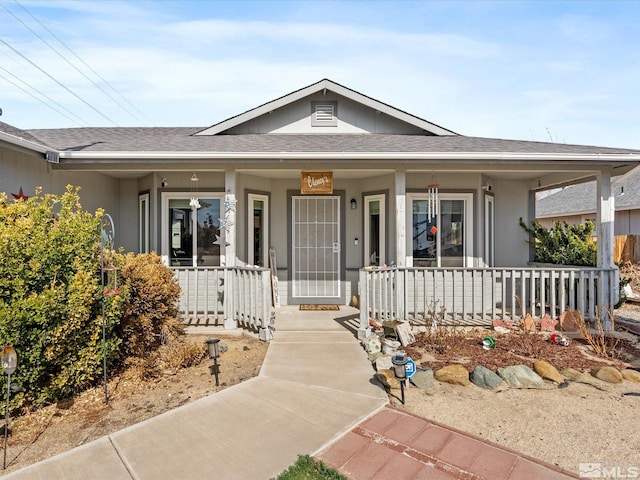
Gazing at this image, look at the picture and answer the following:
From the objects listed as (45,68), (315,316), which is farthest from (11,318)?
(45,68)

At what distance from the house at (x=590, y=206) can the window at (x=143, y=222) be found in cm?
1543

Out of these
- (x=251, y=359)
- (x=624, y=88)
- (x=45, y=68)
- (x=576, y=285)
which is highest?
(x=45, y=68)

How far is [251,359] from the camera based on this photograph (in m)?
5.16

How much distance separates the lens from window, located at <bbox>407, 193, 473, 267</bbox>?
7.66m

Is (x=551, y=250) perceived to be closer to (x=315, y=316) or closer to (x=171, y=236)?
(x=315, y=316)

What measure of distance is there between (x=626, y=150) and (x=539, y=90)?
445 inches

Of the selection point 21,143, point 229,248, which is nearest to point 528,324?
point 229,248

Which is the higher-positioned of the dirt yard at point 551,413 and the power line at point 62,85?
the power line at point 62,85

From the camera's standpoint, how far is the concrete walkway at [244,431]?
8.91ft

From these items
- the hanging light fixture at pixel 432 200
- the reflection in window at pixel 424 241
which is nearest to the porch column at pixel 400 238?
the hanging light fixture at pixel 432 200

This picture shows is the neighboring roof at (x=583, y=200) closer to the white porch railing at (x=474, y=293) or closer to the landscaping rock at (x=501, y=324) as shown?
the white porch railing at (x=474, y=293)

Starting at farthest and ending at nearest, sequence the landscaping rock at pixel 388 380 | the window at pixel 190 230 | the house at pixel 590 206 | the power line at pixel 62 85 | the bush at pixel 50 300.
Result: the house at pixel 590 206 < the power line at pixel 62 85 < the window at pixel 190 230 < the landscaping rock at pixel 388 380 < the bush at pixel 50 300

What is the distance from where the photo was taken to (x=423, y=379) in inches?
165

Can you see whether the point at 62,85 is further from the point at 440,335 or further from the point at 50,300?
the point at 440,335
